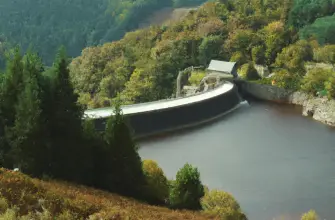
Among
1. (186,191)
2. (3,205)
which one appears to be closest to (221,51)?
(186,191)

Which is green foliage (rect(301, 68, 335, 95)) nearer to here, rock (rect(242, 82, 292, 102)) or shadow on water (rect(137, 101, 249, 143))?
rock (rect(242, 82, 292, 102))

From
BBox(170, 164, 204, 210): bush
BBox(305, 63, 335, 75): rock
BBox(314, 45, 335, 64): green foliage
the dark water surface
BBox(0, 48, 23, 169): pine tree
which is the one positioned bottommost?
the dark water surface

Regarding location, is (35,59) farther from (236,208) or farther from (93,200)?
(236,208)

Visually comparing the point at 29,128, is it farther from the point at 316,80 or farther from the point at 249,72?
the point at 249,72

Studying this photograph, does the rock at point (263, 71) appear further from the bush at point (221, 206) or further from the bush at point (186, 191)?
the bush at point (186, 191)

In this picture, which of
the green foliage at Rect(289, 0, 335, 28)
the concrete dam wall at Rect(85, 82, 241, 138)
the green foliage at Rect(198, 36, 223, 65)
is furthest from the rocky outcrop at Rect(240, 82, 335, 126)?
the green foliage at Rect(289, 0, 335, 28)
